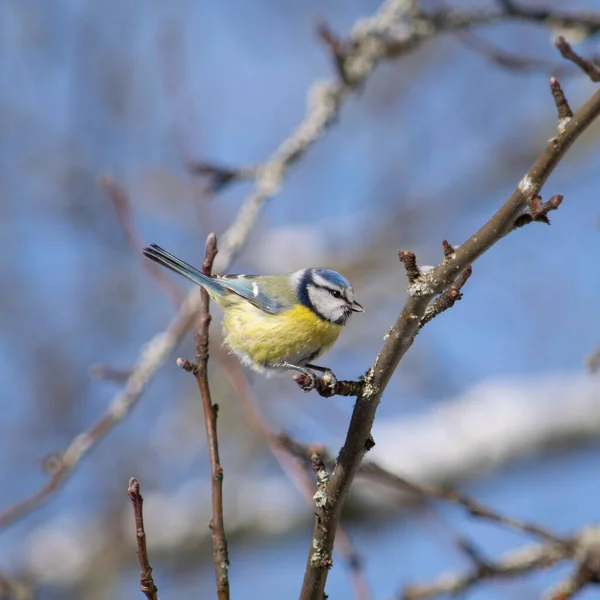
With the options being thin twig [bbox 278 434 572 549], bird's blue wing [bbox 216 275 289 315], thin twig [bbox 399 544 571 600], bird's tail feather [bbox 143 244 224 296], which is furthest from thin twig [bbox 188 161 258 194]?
thin twig [bbox 399 544 571 600]

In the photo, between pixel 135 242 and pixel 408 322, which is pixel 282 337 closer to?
pixel 135 242

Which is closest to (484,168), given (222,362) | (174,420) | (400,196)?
(400,196)

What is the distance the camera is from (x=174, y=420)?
620 cm

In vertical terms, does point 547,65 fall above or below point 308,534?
above

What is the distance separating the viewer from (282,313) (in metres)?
2.55

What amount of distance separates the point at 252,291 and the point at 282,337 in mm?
299

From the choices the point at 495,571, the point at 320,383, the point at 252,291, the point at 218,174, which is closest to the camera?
the point at 320,383

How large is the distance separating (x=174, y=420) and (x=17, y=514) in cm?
418

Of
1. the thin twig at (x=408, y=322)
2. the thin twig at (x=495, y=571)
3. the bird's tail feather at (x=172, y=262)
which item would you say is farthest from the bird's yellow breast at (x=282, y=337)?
the thin twig at (x=408, y=322)

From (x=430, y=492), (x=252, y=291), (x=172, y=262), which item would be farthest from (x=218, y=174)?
(x=430, y=492)

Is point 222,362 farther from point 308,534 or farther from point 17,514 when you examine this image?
point 308,534

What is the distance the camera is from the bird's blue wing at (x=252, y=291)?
2.59 meters

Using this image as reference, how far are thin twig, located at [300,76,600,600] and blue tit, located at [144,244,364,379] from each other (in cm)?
95

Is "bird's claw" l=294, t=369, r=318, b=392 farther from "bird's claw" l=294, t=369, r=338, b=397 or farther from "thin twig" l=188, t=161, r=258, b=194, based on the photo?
"thin twig" l=188, t=161, r=258, b=194
